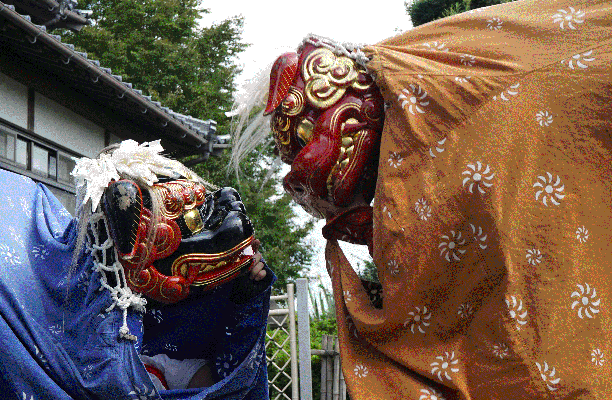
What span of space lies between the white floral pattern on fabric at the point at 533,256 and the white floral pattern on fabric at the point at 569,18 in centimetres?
59

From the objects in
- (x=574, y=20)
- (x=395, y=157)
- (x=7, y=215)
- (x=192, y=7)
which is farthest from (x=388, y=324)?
(x=192, y=7)

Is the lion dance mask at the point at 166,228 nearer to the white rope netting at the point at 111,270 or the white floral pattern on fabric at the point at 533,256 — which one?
the white rope netting at the point at 111,270

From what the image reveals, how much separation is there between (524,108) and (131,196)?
115 cm

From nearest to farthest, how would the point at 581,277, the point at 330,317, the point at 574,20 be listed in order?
the point at 581,277, the point at 574,20, the point at 330,317

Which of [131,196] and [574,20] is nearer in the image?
[574,20]

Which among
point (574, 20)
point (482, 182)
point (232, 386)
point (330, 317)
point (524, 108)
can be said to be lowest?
point (330, 317)

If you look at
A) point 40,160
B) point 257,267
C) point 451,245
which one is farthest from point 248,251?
point 40,160

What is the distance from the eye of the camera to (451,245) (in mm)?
1706

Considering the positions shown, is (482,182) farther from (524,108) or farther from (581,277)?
(581,277)

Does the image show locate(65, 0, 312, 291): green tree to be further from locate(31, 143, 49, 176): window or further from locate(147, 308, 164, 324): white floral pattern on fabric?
locate(147, 308, 164, 324): white floral pattern on fabric

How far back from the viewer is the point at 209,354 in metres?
2.44

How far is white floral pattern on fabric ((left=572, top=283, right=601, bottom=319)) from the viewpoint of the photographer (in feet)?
5.24

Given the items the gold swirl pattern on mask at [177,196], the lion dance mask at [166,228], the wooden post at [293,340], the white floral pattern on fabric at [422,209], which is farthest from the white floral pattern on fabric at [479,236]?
the wooden post at [293,340]

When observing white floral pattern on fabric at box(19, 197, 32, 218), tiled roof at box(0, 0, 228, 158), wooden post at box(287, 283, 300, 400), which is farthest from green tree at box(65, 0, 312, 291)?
white floral pattern on fabric at box(19, 197, 32, 218)
